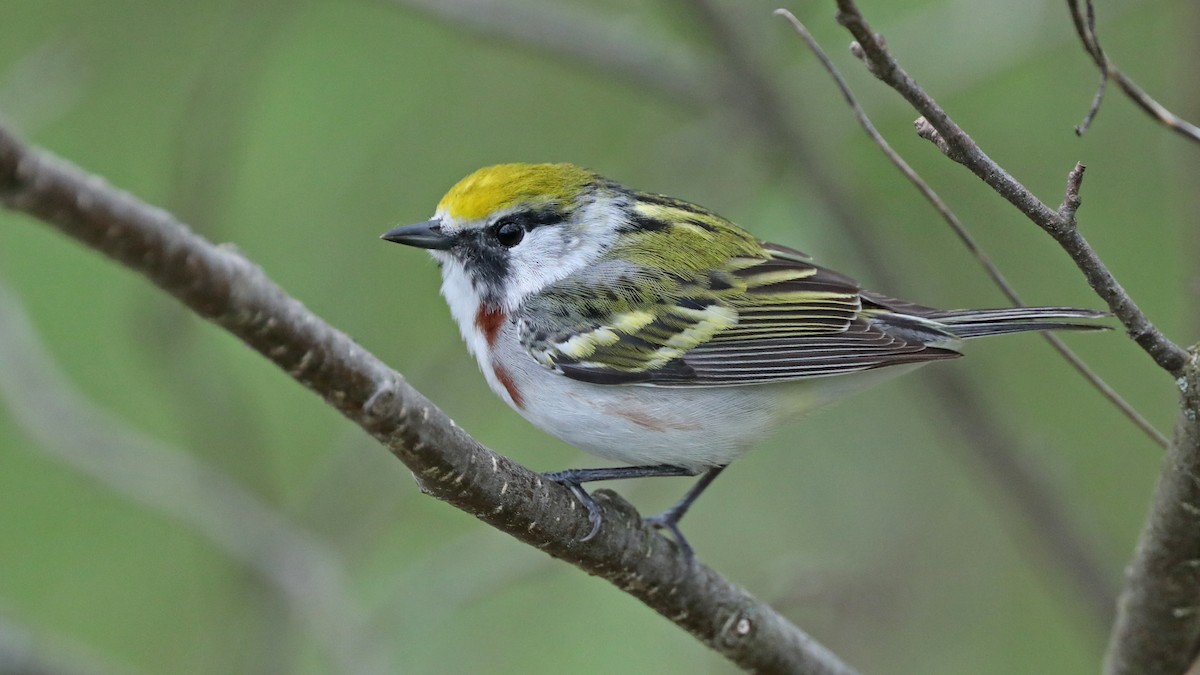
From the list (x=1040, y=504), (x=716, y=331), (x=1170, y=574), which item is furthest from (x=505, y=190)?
(x=1040, y=504)

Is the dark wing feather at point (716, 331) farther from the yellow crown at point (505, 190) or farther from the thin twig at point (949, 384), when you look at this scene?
the thin twig at point (949, 384)

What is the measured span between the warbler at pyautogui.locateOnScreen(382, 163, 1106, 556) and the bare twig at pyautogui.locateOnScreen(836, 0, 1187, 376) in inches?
44.7

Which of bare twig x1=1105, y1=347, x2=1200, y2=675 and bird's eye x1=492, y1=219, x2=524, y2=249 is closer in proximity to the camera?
bare twig x1=1105, y1=347, x2=1200, y2=675

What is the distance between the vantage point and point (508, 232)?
4488mm

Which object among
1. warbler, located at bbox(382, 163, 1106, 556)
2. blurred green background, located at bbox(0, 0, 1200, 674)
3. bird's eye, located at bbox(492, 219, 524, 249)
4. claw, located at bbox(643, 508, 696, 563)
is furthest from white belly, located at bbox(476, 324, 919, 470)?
blurred green background, located at bbox(0, 0, 1200, 674)

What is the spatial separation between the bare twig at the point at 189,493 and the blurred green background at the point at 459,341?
16mm

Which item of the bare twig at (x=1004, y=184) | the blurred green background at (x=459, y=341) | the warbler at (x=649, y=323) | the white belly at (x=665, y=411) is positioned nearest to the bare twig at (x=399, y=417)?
the warbler at (x=649, y=323)

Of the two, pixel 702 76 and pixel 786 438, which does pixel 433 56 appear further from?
pixel 786 438

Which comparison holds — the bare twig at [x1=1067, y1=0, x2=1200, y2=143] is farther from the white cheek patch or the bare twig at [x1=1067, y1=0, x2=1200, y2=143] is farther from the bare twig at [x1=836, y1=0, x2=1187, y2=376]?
the white cheek patch

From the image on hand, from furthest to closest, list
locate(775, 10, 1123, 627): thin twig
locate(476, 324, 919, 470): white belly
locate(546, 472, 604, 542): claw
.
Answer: locate(775, 10, 1123, 627): thin twig < locate(476, 324, 919, 470): white belly < locate(546, 472, 604, 542): claw

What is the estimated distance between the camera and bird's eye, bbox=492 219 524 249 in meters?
4.46

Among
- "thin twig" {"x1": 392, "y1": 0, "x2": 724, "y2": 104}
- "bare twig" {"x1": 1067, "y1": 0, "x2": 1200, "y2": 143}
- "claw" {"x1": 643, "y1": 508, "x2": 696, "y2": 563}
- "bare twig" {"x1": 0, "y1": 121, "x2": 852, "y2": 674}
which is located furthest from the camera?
"thin twig" {"x1": 392, "y1": 0, "x2": 724, "y2": 104}

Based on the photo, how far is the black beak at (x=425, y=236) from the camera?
427cm

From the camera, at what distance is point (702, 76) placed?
18.9 feet
